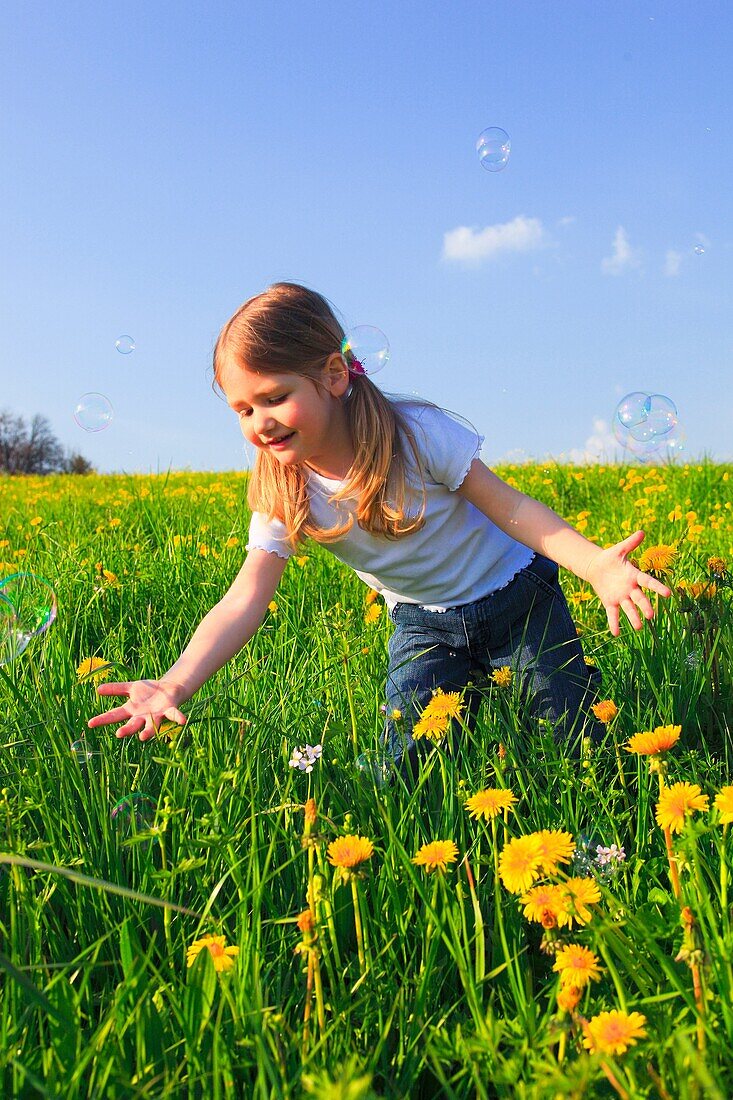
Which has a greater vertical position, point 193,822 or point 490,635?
point 490,635

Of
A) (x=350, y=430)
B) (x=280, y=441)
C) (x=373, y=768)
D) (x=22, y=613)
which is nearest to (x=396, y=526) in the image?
(x=350, y=430)

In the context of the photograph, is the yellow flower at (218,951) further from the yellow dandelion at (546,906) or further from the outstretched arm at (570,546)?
the outstretched arm at (570,546)

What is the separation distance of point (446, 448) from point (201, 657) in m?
0.83

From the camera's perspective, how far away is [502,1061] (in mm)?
1042

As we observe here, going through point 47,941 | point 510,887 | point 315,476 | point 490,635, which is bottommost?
point 47,941

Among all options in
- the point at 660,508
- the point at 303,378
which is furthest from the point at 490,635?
the point at 660,508

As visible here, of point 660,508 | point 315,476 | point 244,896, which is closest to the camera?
point 244,896

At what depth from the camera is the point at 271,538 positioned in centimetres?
246

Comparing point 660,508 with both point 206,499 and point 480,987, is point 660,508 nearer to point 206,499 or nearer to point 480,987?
point 206,499

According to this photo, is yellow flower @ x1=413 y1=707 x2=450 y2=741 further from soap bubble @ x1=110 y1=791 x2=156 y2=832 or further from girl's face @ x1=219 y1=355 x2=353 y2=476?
girl's face @ x1=219 y1=355 x2=353 y2=476

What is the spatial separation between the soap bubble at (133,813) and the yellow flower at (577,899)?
756 mm

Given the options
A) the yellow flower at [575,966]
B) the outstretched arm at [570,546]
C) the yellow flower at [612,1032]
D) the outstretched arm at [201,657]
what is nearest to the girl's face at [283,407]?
the outstretched arm at [201,657]

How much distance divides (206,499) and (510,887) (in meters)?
5.55

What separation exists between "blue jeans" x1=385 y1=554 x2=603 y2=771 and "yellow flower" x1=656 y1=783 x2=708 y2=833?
1115 millimetres
